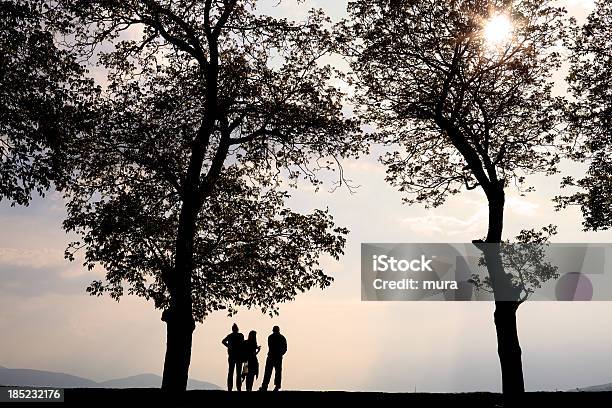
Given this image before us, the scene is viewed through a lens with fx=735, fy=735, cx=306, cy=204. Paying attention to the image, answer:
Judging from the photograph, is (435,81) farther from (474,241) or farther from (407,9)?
(474,241)

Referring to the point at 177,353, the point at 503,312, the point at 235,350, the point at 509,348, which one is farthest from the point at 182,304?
the point at 509,348

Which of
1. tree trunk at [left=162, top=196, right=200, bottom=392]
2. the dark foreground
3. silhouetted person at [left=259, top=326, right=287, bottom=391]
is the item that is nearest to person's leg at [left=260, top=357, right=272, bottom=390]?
silhouetted person at [left=259, top=326, right=287, bottom=391]

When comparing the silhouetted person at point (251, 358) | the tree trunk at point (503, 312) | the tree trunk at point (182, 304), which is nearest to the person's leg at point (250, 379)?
the silhouetted person at point (251, 358)

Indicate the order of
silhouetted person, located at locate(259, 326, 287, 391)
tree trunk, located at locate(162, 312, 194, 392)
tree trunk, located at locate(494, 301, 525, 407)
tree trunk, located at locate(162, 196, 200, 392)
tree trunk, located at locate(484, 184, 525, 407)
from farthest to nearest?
silhouetted person, located at locate(259, 326, 287, 391), tree trunk, located at locate(484, 184, 525, 407), tree trunk, located at locate(494, 301, 525, 407), tree trunk, located at locate(162, 196, 200, 392), tree trunk, located at locate(162, 312, 194, 392)

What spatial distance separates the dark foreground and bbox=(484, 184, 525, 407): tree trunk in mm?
914

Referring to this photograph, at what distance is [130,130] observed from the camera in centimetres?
2792

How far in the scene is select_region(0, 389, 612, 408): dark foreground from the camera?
24000 mm

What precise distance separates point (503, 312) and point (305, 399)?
8.55 meters

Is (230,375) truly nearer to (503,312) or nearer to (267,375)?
(267,375)

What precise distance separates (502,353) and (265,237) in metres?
10.1

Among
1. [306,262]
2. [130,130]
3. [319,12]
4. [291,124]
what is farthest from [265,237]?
[319,12]

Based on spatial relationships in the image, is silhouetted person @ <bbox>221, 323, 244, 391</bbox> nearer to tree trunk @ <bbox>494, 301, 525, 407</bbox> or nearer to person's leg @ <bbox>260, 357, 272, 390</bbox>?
person's leg @ <bbox>260, 357, 272, 390</bbox>

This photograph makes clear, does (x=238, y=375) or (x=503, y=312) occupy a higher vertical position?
(x=503, y=312)

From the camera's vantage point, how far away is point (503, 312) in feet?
92.6
